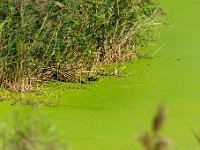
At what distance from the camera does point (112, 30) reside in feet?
16.6

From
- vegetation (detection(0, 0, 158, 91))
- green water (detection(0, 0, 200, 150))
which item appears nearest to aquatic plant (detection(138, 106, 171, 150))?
green water (detection(0, 0, 200, 150))

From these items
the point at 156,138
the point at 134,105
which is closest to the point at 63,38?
the point at 134,105

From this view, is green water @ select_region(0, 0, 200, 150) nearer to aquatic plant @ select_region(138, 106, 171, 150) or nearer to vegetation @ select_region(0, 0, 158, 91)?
vegetation @ select_region(0, 0, 158, 91)

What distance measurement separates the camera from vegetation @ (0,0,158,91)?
13.5 ft

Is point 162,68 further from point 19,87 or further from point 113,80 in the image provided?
point 19,87

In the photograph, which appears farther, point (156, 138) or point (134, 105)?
point (134, 105)

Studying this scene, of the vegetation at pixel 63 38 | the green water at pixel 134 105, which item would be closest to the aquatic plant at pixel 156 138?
the green water at pixel 134 105

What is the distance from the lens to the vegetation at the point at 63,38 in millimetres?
4125

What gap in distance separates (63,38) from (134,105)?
838 millimetres

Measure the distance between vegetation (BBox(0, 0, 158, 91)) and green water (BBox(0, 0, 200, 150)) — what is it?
0.20 meters

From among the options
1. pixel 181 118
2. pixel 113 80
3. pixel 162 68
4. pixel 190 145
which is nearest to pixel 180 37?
pixel 162 68

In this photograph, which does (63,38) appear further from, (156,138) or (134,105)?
(156,138)

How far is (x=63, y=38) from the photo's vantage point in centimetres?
450

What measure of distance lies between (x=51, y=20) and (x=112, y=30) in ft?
2.66
